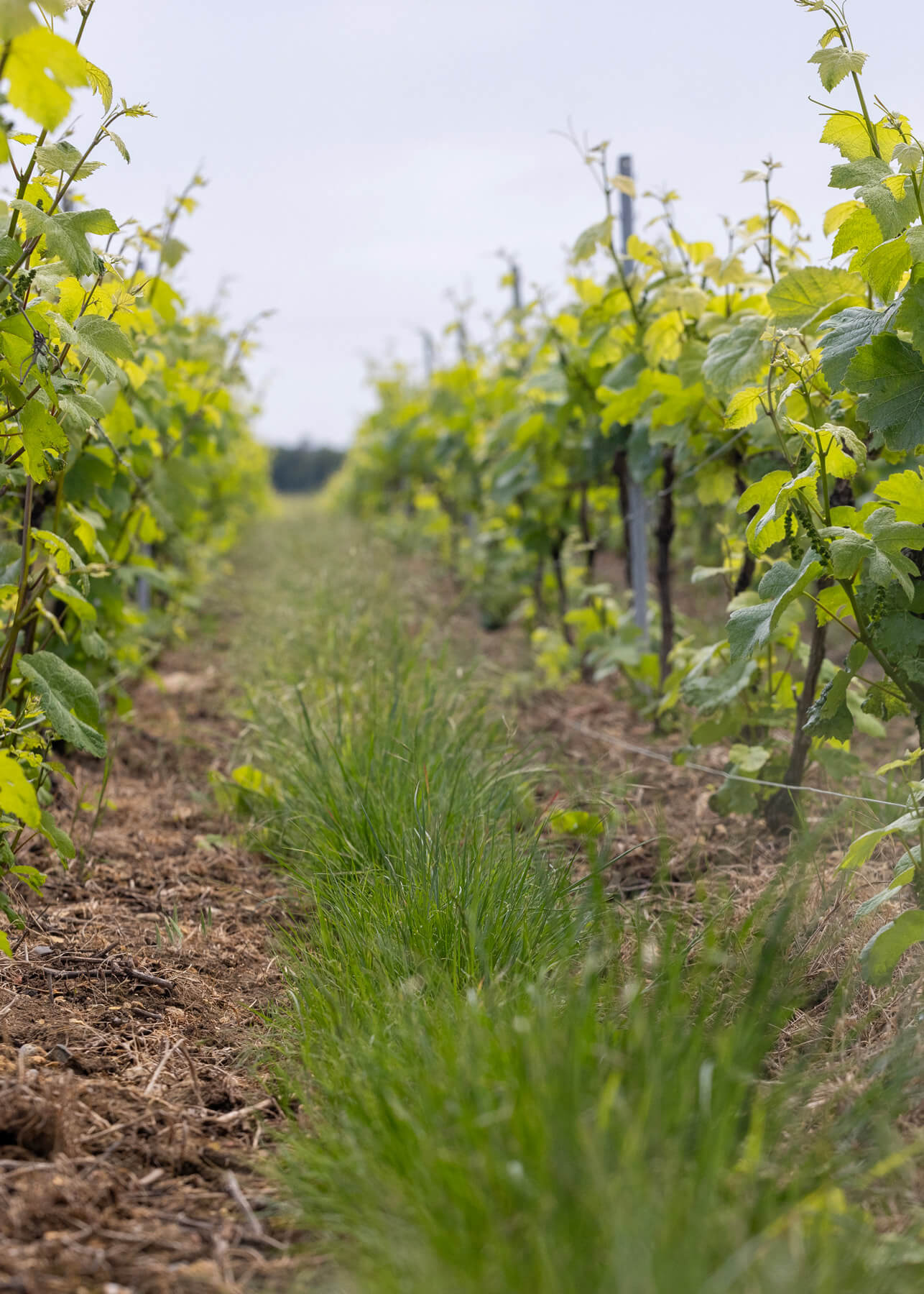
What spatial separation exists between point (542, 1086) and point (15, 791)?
2.81 ft

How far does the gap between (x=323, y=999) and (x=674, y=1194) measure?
80cm

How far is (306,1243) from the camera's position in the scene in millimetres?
1274

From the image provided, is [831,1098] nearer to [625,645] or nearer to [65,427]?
[65,427]

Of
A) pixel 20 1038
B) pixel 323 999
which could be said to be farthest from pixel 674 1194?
pixel 20 1038

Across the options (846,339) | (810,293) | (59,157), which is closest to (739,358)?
(810,293)

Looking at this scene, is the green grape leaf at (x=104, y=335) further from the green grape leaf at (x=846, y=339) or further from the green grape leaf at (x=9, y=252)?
the green grape leaf at (x=846, y=339)

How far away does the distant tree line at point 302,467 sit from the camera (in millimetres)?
48656

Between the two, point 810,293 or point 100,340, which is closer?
point 100,340

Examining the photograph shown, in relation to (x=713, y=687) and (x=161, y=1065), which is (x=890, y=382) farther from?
(x=161, y=1065)

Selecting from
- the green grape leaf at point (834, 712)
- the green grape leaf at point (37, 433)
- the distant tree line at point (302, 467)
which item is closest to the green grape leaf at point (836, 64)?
the green grape leaf at point (834, 712)

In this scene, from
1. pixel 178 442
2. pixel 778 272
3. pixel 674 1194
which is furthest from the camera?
pixel 178 442

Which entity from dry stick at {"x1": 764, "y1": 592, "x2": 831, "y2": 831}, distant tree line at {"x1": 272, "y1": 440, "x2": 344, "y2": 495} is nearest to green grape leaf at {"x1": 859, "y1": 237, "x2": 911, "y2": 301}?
dry stick at {"x1": 764, "y1": 592, "x2": 831, "y2": 831}

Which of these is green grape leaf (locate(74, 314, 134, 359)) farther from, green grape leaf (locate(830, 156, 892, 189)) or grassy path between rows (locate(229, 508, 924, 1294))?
green grape leaf (locate(830, 156, 892, 189))

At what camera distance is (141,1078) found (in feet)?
5.64
